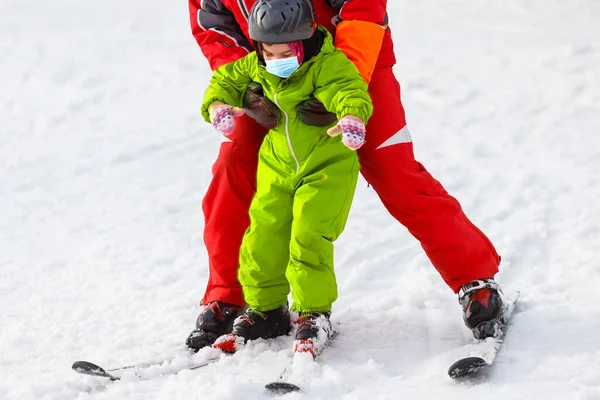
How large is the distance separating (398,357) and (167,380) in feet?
3.26

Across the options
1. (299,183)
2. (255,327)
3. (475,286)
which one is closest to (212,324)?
(255,327)

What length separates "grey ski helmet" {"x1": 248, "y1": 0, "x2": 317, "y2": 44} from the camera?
351cm

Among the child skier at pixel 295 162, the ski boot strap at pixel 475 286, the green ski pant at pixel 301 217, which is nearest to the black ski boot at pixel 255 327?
the child skier at pixel 295 162

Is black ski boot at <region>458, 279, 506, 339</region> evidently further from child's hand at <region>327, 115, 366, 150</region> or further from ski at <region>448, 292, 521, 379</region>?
child's hand at <region>327, 115, 366, 150</region>

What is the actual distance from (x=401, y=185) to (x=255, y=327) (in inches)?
36.3

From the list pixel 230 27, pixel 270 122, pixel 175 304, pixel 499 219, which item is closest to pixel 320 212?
pixel 270 122

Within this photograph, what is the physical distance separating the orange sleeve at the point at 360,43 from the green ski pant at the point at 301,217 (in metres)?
0.34

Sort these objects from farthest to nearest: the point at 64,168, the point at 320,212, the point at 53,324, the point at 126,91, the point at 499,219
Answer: the point at 126,91 → the point at 64,168 → the point at 499,219 → the point at 53,324 → the point at 320,212

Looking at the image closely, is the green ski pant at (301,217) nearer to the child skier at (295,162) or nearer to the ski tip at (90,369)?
the child skier at (295,162)

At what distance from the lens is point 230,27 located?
4.07 meters

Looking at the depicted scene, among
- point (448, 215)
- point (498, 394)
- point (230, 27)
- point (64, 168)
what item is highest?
point (230, 27)

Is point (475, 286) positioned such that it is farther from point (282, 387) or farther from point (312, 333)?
point (282, 387)

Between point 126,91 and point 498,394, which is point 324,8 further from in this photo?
point 126,91

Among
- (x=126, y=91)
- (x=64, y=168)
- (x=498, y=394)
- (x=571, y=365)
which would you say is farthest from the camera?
(x=126, y=91)
